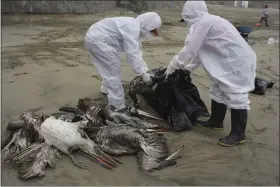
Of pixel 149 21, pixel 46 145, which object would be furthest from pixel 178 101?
pixel 46 145

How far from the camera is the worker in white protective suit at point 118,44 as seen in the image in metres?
3.51

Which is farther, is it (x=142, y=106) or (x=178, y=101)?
(x=142, y=106)

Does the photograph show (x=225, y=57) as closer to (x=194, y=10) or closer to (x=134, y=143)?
(x=194, y=10)

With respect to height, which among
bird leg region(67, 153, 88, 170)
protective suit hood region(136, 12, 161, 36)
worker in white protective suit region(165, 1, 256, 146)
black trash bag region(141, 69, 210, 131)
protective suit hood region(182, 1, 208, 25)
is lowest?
bird leg region(67, 153, 88, 170)

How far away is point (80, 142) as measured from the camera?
9.70ft

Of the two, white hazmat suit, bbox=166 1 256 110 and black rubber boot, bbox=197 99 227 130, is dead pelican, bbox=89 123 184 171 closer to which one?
black rubber boot, bbox=197 99 227 130

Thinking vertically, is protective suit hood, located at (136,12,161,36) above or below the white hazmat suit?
above

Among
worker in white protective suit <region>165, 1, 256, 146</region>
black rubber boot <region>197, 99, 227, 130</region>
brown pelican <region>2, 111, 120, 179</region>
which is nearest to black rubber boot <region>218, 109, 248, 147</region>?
worker in white protective suit <region>165, 1, 256, 146</region>

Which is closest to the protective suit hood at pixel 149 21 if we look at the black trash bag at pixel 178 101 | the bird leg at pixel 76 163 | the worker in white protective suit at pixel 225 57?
the worker in white protective suit at pixel 225 57

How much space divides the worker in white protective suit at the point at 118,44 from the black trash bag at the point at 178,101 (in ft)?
0.79

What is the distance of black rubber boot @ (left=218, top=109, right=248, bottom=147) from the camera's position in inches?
127

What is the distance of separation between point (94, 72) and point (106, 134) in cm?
244

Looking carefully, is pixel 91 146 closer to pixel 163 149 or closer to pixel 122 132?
pixel 122 132

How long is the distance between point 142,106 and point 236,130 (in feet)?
4.14
